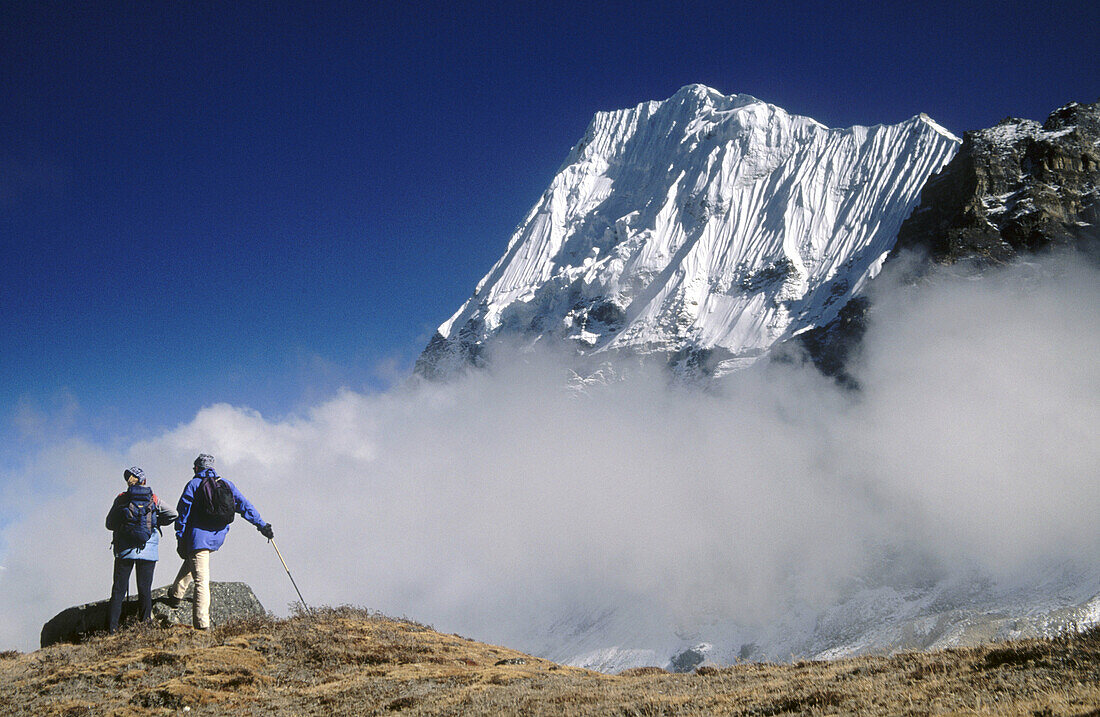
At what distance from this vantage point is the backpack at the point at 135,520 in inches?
466

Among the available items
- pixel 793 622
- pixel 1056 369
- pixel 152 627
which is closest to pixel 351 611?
pixel 152 627

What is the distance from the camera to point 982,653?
872 cm

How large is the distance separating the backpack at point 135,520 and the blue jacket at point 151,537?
0.08ft

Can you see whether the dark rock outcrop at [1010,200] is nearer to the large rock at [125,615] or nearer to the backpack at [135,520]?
the large rock at [125,615]

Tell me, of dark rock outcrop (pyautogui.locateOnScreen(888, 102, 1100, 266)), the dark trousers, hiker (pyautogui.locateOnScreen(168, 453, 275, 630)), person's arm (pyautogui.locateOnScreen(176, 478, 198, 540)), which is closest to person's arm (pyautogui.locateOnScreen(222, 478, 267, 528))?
hiker (pyautogui.locateOnScreen(168, 453, 275, 630))

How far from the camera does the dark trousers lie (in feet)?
39.4

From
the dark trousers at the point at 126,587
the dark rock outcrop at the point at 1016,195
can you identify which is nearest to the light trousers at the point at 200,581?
the dark trousers at the point at 126,587

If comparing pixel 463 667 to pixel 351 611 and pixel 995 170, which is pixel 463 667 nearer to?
pixel 351 611

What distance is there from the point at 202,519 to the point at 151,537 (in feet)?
3.96

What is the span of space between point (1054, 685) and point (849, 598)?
5529 inches

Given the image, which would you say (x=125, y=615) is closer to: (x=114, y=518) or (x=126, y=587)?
(x=126, y=587)

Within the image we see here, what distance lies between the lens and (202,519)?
12.0 meters

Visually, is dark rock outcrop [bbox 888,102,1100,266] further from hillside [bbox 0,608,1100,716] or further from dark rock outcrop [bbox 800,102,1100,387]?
hillside [bbox 0,608,1100,716]

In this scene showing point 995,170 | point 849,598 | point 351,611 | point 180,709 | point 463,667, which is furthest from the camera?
point 995,170
